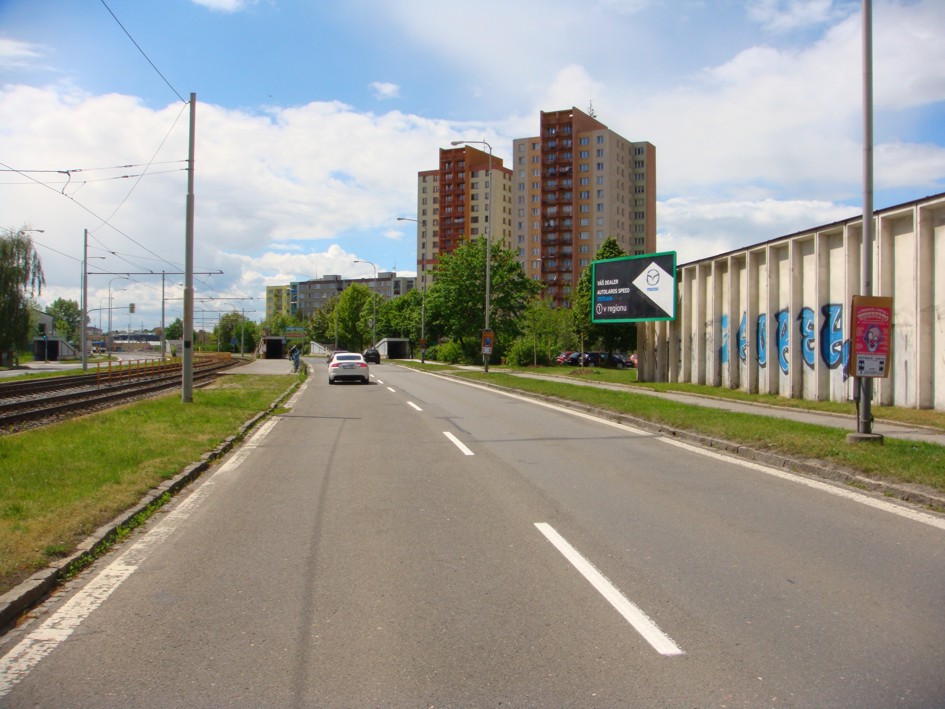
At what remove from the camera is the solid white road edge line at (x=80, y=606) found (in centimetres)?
399

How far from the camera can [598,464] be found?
10773 millimetres

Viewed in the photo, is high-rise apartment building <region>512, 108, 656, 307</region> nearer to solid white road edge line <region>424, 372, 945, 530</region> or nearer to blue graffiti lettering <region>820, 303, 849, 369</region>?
blue graffiti lettering <region>820, 303, 849, 369</region>

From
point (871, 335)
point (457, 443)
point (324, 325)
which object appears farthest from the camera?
point (324, 325)

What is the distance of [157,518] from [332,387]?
23992 mm

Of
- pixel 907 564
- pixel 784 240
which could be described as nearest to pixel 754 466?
pixel 907 564

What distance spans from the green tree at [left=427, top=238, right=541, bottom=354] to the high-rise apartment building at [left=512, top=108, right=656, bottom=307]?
47.6 metres

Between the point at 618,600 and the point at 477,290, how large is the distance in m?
54.5

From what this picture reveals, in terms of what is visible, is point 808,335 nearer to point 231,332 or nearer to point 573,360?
point 573,360

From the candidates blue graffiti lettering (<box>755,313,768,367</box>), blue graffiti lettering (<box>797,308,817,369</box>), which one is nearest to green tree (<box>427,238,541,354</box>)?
blue graffiti lettering (<box>755,313,768,367</box>)

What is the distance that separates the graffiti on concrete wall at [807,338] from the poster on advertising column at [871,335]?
8.40 m

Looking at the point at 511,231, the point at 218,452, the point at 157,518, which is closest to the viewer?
the point at 157,518

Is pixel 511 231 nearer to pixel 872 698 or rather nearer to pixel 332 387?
pixel 332 387

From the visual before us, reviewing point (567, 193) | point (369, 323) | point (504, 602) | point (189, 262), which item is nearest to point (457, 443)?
point (504, 602)

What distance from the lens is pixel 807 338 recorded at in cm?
2227
